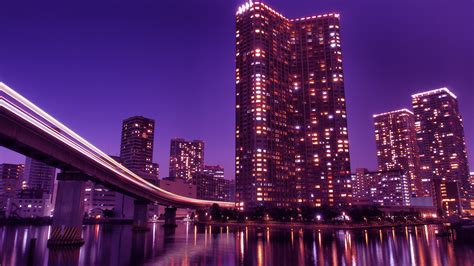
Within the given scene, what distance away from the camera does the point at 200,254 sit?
5756cm

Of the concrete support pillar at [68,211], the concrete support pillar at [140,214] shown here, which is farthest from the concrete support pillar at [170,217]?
the concrete support pillar at [68,211]

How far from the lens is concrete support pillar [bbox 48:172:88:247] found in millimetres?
66875

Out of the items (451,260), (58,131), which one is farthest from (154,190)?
(451,260)

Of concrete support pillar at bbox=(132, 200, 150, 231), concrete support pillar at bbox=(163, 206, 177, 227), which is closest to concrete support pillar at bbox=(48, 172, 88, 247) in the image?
concrete support pillar at bbox=(132, 200, 150, 231)

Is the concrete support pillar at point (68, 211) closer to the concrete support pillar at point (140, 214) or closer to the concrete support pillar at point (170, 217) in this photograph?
the concrete support pillar at point (140, 214)

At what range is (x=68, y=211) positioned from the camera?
67688mm

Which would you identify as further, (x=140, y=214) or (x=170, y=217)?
(x=170, y=217)

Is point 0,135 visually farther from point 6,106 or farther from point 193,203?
point 193,203

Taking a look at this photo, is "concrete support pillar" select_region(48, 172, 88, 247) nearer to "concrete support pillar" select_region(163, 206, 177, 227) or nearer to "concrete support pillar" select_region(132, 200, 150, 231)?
"concrete support pillar" select_region(132, 200, 150, 231)

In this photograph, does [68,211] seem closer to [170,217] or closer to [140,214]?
[140,214]

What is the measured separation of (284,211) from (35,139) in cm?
13537

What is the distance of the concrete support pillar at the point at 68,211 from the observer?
219 feet

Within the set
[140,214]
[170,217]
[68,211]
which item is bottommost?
[170,217]

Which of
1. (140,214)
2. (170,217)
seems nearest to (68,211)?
(140,214)
